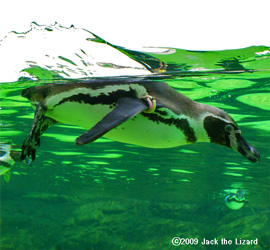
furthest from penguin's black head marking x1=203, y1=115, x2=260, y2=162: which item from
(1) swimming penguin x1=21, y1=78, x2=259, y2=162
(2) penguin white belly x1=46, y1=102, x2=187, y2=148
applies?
(2) penguin white belly x1=46, y1=102, x2=187, y2=148

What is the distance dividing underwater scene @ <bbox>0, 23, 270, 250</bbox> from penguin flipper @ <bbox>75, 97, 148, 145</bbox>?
10 centimetres

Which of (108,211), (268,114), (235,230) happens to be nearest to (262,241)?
(235,230)

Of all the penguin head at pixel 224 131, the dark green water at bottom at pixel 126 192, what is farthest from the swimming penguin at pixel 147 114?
the dark green water at bottom at pixel 126 192

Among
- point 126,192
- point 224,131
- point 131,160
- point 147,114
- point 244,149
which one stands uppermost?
point 147,114

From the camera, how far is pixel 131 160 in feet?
48.8

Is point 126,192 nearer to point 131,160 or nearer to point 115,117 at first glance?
point 131,160

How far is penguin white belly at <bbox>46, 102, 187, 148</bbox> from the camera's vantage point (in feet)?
11.2

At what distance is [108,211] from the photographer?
20.5 meters

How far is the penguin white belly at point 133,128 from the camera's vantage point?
3410 millimetres

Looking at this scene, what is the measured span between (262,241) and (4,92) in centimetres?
1668

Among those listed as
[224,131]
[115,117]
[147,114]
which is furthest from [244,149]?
[115,117]

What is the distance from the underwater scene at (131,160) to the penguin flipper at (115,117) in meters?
0.10

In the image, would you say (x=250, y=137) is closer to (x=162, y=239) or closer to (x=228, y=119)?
(x=228, y=119)

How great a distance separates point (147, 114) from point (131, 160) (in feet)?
38.3
